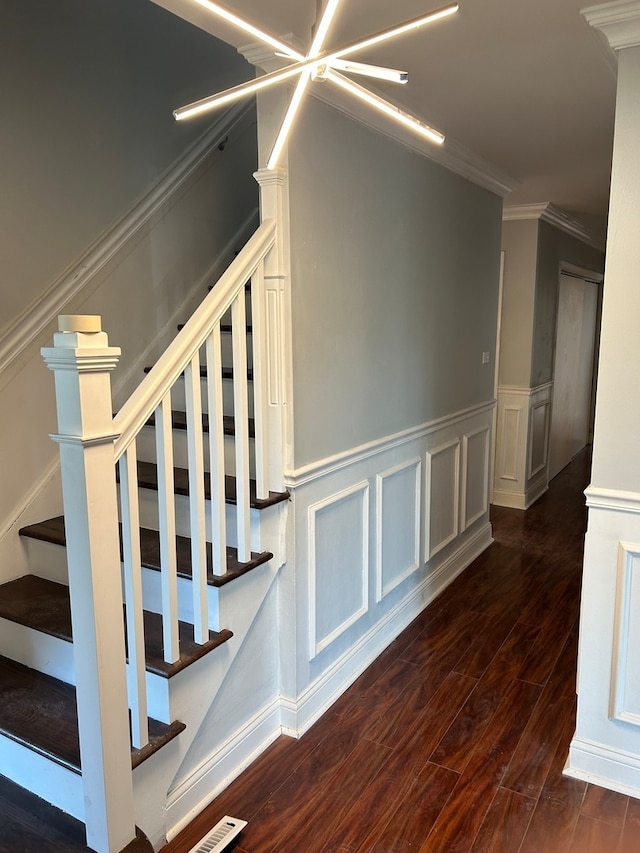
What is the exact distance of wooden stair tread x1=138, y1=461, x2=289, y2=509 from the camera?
82.5 inches

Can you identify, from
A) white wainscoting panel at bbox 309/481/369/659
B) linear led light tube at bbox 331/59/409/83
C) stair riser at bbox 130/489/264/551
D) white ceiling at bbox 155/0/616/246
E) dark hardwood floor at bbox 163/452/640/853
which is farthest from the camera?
white wainscoting panel at bbox 309/481/369/659

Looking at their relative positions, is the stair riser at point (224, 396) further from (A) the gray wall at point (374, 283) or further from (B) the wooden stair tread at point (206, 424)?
(A) the gray wall at point (374, 283)

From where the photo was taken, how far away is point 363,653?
2.72 meters

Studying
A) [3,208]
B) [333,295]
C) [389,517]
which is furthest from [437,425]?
[3,208]

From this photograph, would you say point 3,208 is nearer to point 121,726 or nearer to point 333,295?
point 333,295

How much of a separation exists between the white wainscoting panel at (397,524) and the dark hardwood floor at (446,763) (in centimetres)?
31

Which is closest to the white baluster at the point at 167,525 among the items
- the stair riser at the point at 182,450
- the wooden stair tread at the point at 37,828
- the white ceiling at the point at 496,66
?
the wooden stair tread at the point at 37,828

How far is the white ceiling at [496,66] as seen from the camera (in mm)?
1739

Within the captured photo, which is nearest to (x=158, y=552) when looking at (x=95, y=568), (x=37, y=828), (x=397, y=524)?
(x=95, y=568)

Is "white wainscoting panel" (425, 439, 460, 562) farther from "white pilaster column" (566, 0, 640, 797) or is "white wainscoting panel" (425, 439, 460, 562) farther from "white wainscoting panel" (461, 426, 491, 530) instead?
"white pilaster column" (566, 0, 640, 797)

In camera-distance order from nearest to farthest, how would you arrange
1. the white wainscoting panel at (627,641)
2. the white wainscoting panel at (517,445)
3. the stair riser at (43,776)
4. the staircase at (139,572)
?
the staircase at (139,572), the stair riser at (43,776), the white wainscoting panel at (627,641), the white wainscoting panel at (517,445)

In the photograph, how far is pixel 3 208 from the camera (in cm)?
215

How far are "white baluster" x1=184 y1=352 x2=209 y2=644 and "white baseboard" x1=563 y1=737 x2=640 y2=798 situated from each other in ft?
4.30

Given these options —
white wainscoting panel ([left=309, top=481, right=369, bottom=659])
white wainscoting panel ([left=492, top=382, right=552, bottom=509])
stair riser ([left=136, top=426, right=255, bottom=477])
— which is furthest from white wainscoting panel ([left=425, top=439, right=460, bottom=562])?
white wainscoting panel ([left=492, top=382, right=552, bottom=509])
